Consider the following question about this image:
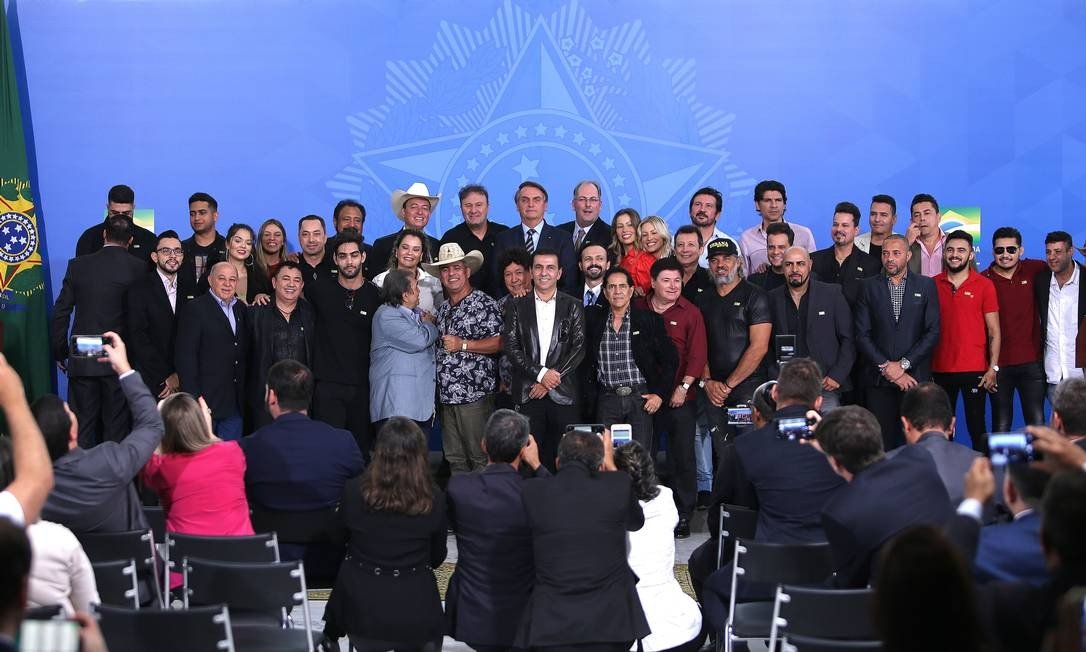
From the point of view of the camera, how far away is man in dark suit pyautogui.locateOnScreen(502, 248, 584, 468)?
700 centimetres

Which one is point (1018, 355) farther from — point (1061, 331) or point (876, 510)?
point (876, 510)

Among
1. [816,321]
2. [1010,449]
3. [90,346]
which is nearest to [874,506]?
[1010,449]

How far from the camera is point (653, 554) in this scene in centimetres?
458

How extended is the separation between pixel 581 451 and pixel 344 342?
127 inches

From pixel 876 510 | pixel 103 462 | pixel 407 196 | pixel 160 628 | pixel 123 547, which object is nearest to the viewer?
pixel 160 628

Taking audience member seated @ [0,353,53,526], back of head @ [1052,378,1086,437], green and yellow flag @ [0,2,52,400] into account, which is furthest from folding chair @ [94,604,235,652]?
green and yellow flag @ [0,2,52,400]

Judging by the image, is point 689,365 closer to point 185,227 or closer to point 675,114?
point 675,114

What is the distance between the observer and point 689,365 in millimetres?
7195

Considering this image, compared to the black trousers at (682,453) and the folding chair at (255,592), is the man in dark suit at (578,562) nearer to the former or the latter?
the folding chair at (255,592)

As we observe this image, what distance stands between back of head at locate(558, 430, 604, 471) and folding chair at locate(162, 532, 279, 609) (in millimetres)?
1027

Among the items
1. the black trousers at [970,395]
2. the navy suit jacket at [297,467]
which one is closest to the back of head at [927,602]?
the navy suit jacket at [297,467]

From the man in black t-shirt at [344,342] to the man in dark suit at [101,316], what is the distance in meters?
1.23

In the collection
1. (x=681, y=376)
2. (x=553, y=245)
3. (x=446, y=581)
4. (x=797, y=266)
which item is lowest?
(x=446, y=581)

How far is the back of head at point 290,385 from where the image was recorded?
16.6ft
